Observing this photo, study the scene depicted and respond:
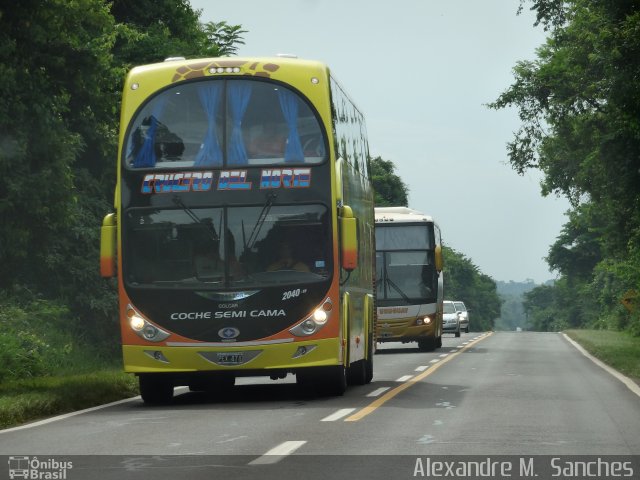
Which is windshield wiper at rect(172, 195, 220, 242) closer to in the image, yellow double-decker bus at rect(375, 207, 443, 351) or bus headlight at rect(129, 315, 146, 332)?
bus headlight at rect(129, 315, 146, 332)

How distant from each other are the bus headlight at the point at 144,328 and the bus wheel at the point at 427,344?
20.3m

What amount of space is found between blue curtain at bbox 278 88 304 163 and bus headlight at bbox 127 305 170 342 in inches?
102

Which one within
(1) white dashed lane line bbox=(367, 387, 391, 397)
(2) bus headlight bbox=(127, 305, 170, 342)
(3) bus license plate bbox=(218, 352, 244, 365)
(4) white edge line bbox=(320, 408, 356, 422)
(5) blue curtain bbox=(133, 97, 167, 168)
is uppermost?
(5) blue curtain bbox=(133, 97, 167, 168)

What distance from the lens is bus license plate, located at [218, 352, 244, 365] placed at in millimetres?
16141

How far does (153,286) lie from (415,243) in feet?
61.6

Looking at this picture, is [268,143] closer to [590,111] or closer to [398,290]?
[398,290]

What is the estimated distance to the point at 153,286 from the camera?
1625 centimetres

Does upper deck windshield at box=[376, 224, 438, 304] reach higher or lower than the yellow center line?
higher

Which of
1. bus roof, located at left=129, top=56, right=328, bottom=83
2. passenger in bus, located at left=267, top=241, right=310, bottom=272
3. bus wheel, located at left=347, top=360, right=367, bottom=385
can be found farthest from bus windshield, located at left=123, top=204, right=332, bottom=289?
bus wheel, located at left=347, top=360, right=367, bottom=385

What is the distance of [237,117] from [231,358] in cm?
297

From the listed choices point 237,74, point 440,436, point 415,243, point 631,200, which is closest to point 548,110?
point 631,200

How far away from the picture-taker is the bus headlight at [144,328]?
1617cm

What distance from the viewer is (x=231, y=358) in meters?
16.2

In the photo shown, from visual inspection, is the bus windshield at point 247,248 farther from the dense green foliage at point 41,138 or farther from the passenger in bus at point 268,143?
the dense green foliage at point 41,138
